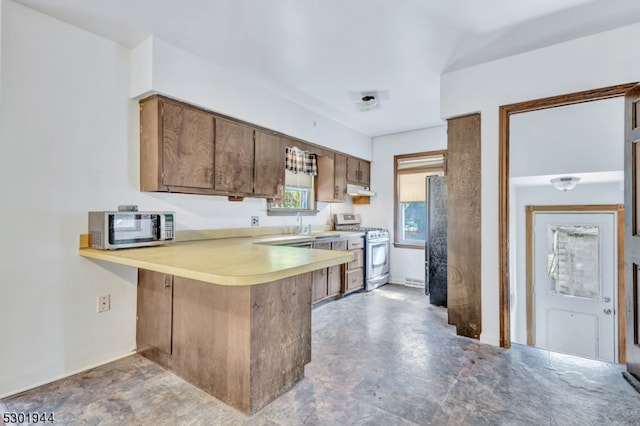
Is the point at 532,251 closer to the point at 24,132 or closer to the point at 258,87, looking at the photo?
the point at 258,87

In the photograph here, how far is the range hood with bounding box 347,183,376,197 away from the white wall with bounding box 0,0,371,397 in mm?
2750

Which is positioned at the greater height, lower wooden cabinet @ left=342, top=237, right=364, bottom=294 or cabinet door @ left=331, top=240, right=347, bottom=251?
cabinet door @ left=331, top=240, right=347, bottom=251

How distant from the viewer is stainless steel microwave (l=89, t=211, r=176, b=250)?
2.16m

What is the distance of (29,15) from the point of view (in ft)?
6.75

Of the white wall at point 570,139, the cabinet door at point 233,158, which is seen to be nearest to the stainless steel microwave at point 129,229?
the cabinet door at point 233,158

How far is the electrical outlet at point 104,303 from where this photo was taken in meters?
2.39

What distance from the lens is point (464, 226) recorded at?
293 cm

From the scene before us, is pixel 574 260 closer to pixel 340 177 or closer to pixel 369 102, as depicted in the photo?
pixel 340 177

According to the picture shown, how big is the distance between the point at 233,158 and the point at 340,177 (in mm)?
2068

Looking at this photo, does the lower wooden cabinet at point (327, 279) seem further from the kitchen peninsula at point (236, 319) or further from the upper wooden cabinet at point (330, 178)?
the kitchen peninsula at point (236, 319)

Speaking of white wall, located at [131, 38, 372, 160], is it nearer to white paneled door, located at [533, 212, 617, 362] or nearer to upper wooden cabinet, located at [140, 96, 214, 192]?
upper wooden cabinet, located at [140, 96, 214, 192]

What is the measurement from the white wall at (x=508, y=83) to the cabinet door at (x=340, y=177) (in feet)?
6.50

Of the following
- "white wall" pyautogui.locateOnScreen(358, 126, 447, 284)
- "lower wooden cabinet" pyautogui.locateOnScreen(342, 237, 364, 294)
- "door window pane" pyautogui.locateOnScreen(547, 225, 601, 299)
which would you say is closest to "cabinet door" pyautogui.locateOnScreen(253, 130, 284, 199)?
"lower wooden cabinet" pyautogui.locateOnScreen(342, 237, 364, 294)

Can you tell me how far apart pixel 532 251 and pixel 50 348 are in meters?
5.63
